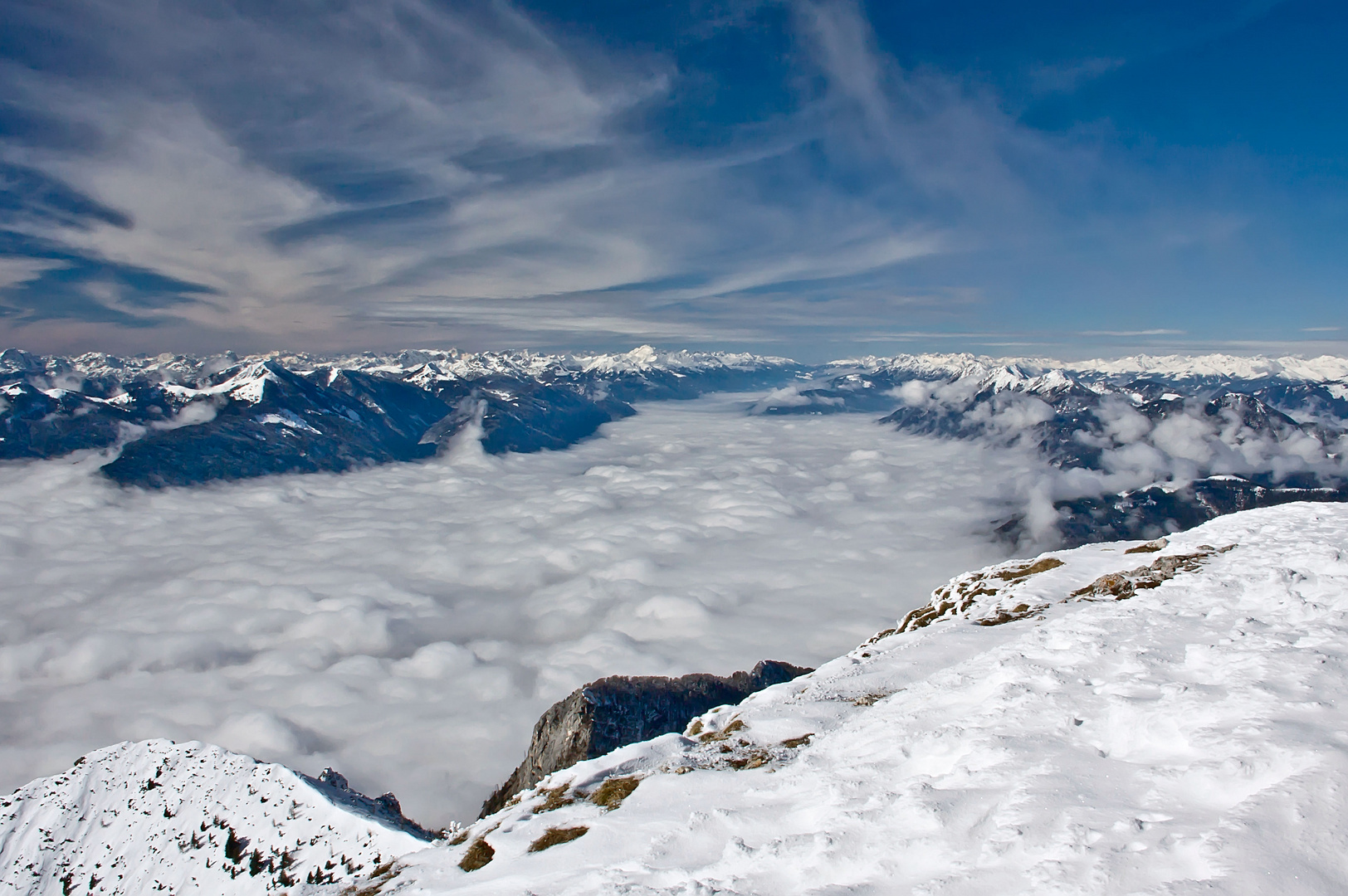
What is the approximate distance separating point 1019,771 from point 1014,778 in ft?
1.96

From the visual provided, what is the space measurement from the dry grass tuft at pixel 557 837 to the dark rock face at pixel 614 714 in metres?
45.3

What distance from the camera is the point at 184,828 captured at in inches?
3543

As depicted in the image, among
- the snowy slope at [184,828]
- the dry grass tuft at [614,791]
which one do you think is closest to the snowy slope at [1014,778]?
the dry grass tuft at [614,791]

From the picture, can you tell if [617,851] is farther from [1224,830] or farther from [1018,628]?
[1018,628]

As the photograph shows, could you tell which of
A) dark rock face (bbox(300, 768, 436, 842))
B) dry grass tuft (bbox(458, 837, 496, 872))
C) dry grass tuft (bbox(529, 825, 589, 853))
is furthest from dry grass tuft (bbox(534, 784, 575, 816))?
dark rock face (bbox(300, 768, 436, 842))

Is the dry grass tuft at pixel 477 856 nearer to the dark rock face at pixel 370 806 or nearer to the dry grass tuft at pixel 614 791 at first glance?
the dry grass tuft at pixel 614 791

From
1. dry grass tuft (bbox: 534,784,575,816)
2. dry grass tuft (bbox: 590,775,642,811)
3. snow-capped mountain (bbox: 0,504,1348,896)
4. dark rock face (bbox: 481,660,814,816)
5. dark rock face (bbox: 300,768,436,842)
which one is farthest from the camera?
dark rock face (bbox: 481,660,814,816)

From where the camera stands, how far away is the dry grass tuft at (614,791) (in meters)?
24.0

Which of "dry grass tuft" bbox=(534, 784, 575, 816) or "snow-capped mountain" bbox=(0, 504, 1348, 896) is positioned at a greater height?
"snow-capped mountain" bbox=(0, 504, 1348, 896)

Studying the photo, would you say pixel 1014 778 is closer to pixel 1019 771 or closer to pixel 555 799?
pixel 1019 771

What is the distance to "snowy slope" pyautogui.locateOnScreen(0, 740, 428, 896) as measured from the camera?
72.2 m

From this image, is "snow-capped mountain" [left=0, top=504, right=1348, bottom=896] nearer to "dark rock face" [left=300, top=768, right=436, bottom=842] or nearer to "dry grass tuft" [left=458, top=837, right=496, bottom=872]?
"dry grass tuft" [left=458, top=837, right=496, bottom=872]

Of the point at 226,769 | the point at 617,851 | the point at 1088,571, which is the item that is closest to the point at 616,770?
the point at 617,851

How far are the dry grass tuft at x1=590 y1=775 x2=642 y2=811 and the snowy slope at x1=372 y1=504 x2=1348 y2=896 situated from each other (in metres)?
0.21
